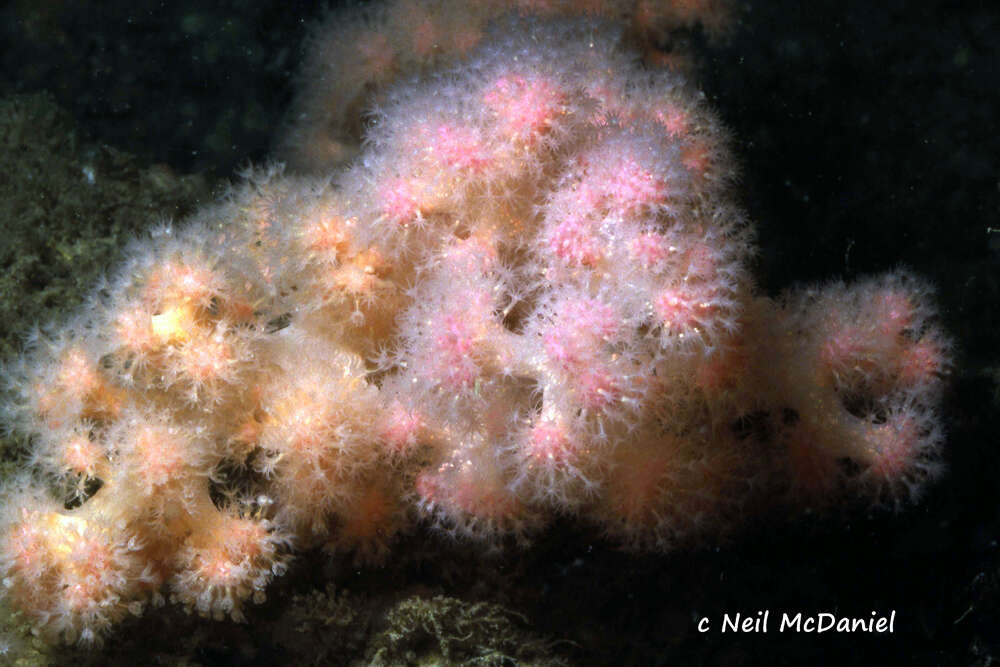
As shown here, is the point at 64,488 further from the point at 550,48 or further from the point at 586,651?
the point at 550,48

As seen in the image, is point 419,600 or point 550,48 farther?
point 550,48

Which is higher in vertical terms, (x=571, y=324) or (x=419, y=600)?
(x=571, y=324)

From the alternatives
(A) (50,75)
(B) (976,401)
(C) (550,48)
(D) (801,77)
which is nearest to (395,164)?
(C) (550,48)

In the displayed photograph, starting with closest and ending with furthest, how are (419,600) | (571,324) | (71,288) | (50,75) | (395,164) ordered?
1. (571,324)
2. (419,600)
3. (395,164)
4. (71,288)
5. (50,75)

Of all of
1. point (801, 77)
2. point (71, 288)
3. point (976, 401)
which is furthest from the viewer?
point (801, 77)

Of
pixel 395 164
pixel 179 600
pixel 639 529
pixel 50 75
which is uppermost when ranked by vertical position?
pixel 50 75

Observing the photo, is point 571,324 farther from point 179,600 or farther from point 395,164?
point 179,600

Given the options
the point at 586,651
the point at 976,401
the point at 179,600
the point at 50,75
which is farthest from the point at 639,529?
the point at 50,75
